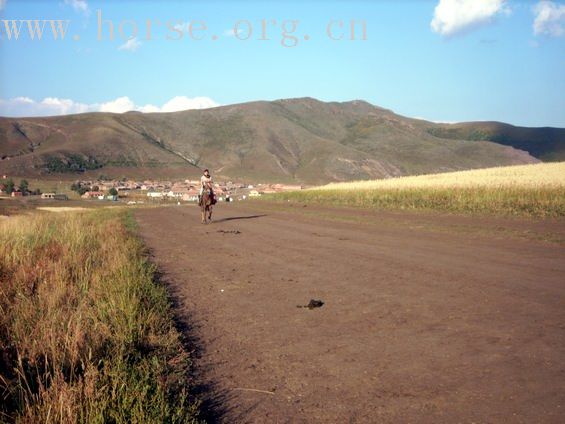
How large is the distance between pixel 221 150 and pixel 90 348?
15491 cm

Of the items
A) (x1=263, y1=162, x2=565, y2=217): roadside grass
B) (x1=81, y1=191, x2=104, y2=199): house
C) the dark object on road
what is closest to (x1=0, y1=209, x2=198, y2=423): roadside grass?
the dark object on road

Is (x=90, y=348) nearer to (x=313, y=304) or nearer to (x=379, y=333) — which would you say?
(x=379, y=333)

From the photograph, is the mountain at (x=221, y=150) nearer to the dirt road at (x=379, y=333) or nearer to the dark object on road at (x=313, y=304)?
the dirt road at (x=379, y=333)

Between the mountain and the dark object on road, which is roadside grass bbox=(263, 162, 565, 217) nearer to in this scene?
the dark object on road

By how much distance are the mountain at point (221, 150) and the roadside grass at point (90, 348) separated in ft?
363

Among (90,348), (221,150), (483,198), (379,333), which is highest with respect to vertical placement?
(221,150)

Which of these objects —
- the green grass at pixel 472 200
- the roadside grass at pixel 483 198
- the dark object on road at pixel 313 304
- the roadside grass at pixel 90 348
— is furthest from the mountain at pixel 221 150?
the dark object on road at pixel 313 304

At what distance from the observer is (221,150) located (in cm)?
15662

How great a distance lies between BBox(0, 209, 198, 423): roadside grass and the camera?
3.51 m

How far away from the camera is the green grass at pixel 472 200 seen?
21.7 m

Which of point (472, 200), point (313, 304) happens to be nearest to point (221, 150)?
point (472, 200)

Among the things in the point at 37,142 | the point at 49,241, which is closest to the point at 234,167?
the point at 37,142

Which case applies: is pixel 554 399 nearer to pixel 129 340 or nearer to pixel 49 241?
pixel 129 340

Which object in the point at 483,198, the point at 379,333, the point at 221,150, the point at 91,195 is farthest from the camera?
the point at 221,150
